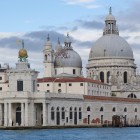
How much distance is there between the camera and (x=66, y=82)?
13838 centimetres

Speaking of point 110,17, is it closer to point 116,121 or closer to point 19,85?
point 116,121

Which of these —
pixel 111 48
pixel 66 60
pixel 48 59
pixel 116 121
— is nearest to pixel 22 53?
pixel 116 121

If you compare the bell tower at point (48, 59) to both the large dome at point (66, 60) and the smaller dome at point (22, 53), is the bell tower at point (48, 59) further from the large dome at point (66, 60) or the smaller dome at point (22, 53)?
the smaller dome at point (22, 53)

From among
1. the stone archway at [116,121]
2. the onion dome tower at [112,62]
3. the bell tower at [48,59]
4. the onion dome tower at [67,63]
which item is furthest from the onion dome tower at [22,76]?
the onion dome tower at [112,62]

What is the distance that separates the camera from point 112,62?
6344 inches

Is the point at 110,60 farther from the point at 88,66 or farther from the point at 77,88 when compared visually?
the point at 77,88

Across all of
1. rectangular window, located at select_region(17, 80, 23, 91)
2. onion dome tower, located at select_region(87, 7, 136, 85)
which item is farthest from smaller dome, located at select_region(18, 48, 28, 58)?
onion dome tower, located at select_region(87, 7, 136, 85)

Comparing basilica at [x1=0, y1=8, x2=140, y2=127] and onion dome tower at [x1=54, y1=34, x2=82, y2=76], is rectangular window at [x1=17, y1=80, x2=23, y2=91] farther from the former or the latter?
onion dome tower at [x1=54, y1=34, x2=82, y2=76]

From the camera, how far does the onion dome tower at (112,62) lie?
529ft

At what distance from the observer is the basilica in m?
113

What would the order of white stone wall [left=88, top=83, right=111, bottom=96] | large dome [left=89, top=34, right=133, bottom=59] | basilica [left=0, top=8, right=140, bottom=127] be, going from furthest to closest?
large dome [left=89, top=34, right=133, bottom=59], white stone wall [left=88, top=83, right=111, bottom=96], basilica [left=0, top=8, right=140, bottom=127]

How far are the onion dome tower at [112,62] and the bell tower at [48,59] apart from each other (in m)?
14.4

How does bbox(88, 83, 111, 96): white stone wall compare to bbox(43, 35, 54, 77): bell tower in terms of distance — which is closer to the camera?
bbox(88, 83, 111, 96): white stone wall

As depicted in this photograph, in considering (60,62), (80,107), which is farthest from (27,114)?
(60,62)
